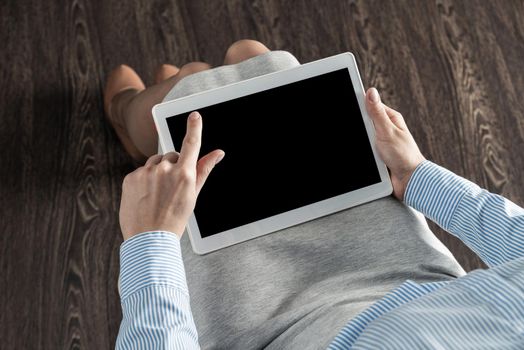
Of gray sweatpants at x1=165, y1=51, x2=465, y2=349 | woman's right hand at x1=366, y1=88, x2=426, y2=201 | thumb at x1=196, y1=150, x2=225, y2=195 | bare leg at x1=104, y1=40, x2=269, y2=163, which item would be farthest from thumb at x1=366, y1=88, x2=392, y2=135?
bare leg at x1=104, y1=40, x2=269, y2=163

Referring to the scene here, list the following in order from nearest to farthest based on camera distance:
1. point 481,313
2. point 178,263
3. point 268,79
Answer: point 481,313
point 178,263
point 268,79

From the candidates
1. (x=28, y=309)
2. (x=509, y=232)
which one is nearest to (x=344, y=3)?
(x=509, y=232)

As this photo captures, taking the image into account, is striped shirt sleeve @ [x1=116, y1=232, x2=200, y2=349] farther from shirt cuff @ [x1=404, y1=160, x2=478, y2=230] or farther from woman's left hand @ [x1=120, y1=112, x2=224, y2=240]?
shirt cuff @ [x1=404, y1=160, x2=478, y2=230]

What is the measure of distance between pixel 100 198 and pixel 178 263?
695 millimetres

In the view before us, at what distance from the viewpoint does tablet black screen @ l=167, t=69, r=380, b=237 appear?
33.6 inches

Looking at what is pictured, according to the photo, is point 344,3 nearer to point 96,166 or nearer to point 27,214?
point 96,166

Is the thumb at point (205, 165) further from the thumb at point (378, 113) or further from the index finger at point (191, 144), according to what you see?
the thumb at point (378, 113)

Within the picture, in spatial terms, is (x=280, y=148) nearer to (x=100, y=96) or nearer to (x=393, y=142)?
(x=393, y=142)

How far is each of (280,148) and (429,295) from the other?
35 centimetres

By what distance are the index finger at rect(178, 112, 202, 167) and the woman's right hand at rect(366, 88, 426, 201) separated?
10.5 inches

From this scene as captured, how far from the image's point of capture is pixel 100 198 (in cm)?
135

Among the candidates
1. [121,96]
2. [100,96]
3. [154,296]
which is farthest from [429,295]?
[100,96]

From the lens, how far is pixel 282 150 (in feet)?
2.87

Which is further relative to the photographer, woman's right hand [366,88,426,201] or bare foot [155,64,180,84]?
bare foot [155,64,180,84]
